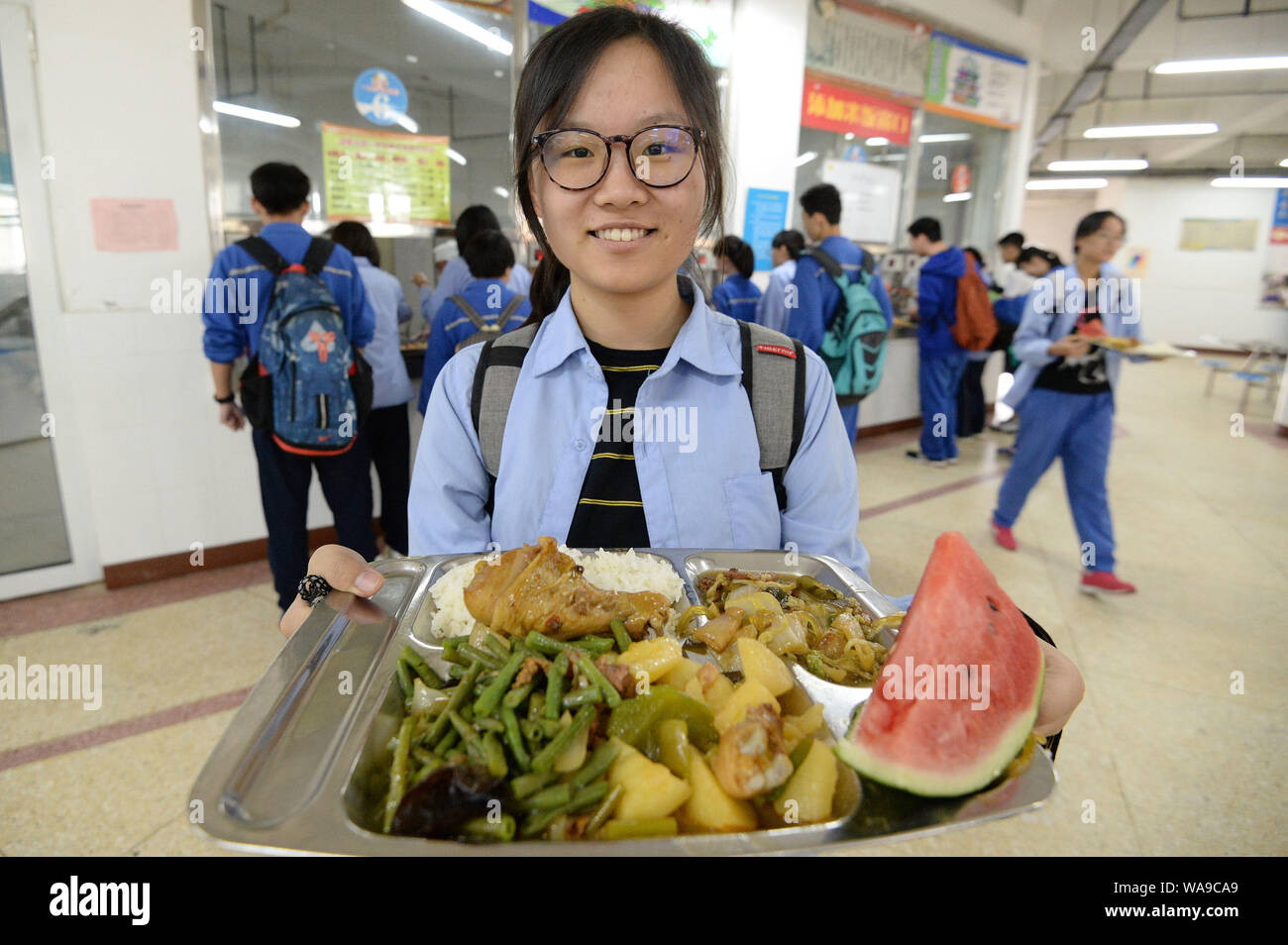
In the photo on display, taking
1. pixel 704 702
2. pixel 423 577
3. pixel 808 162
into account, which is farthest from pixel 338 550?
pixel 808 162

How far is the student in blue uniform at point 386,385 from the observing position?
433 centimetres

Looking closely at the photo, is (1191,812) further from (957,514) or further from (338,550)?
(957,514)

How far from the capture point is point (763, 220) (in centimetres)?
682

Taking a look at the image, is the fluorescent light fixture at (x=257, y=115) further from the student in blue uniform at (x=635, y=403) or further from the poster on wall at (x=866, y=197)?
the poster on wall at (x=866, y=197)

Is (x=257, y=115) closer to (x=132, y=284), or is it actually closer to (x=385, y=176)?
(x=385, y=176)

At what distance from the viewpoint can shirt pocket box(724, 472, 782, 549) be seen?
5.35 feet

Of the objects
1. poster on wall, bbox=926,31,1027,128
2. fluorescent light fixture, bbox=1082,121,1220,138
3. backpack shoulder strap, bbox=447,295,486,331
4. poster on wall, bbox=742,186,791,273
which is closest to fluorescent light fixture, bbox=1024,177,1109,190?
fluorescent light fixture, bbox=1082,121,1220,138

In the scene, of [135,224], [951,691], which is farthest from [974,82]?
[951,691]

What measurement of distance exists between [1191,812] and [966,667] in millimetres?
2414

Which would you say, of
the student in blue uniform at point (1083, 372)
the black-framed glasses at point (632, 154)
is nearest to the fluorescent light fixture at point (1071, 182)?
the student in blue uniform at point (1083, 372)

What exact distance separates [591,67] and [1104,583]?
14.7 feet

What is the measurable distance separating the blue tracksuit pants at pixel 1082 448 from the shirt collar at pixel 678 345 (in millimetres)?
3567

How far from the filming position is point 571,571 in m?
1.27

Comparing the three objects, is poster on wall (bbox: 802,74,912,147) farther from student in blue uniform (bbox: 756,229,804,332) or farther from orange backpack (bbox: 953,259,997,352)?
orange backpack (bbox: 953,259,997,352)
